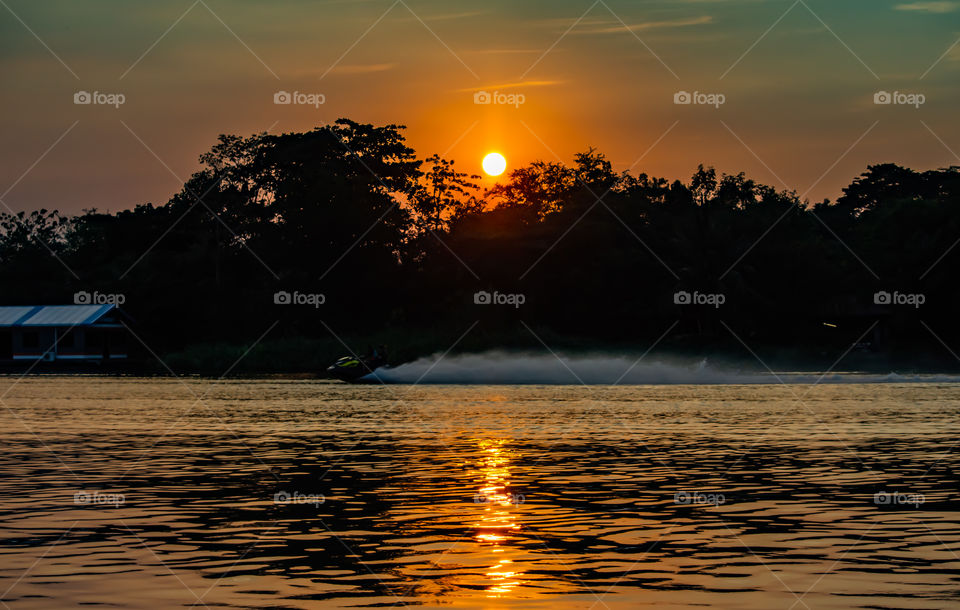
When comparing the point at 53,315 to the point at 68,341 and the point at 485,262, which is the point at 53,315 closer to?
the point at 68,341

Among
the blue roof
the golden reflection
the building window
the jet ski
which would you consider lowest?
the golden reflection

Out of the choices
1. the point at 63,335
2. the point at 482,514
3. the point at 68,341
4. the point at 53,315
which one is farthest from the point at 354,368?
the point at 482,514

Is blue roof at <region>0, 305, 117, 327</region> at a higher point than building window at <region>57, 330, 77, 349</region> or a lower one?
higher

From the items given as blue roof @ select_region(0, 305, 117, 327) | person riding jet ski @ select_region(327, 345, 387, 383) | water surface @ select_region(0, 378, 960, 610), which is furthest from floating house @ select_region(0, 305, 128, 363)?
water surface @ select_region(0, 378, 960, 610)

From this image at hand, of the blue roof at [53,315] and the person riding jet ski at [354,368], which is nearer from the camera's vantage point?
the person riding jet ski at [354,368]

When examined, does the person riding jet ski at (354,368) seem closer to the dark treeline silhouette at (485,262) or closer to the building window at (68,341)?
the dark treeline silhouette at (485,262)

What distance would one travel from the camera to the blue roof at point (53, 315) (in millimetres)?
86188

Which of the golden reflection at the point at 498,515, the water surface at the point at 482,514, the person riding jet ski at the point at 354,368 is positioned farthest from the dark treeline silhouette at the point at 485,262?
the golden reflection at the point at 498,515

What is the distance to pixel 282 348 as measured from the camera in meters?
81.3

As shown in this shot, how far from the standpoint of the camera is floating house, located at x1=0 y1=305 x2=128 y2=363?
3428 inches

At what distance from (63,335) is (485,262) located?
3045 cm

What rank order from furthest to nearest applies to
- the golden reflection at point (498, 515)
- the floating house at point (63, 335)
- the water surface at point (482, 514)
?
the floating house at point (63, 335)
the golden reflection at point (498, 515)
the water surface at point (482, 514)

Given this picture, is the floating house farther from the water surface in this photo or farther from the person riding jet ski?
the water surface

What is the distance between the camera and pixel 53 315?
8788 cm
